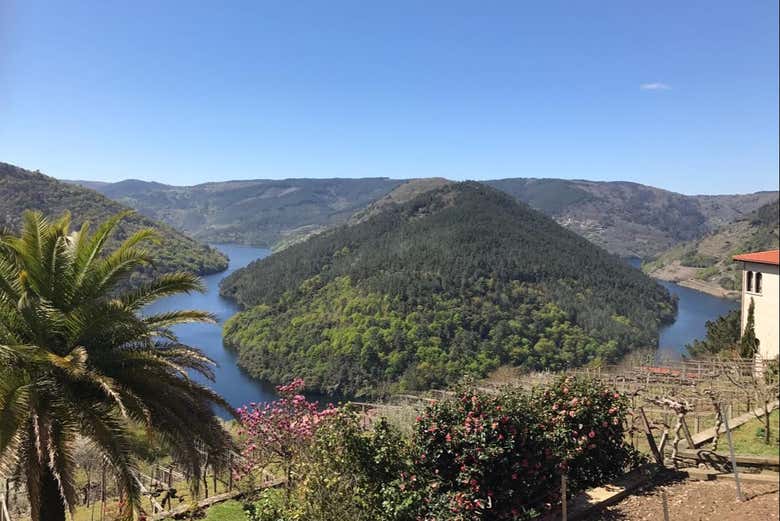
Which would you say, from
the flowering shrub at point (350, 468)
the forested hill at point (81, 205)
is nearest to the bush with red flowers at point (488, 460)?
the flowering shrub at point (350, 468)

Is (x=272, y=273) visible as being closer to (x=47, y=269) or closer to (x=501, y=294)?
(x=501, y=294)

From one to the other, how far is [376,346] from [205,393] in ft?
193

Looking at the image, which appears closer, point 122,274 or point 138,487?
point 138,487

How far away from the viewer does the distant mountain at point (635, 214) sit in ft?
283

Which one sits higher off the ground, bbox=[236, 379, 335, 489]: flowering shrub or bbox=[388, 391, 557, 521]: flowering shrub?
bbox=[388, 391, 557, 521]: flowering shrub

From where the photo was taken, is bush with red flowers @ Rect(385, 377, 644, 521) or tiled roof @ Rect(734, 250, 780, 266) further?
bush with red flowers @ Rect(385, 377, 644, 521)

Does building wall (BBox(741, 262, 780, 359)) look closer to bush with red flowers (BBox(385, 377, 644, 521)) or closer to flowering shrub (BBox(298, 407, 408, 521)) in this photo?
bush with red flowers (BBox(385, 377, 644, 521))

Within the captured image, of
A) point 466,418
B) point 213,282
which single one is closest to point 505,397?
point 466,418

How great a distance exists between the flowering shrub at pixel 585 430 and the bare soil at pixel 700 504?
0.60m

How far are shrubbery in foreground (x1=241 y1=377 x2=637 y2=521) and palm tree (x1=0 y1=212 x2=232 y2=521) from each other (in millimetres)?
1281

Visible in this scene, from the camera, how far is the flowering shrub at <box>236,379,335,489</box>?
8.48 m

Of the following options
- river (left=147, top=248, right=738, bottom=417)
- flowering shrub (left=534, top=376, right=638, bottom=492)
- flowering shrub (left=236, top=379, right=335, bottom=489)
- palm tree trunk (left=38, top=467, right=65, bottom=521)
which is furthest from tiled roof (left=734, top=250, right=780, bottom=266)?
river (left=147, top=248, right=738, bottom=417)

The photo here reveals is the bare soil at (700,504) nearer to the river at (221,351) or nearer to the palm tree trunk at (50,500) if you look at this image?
the palm tree trunk at (50,500)

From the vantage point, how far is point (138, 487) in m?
5.35
